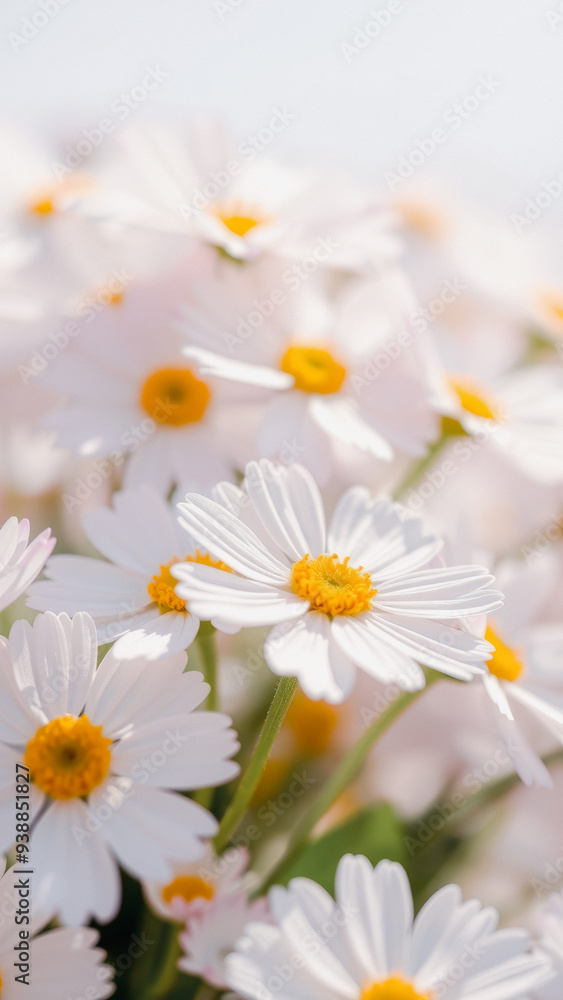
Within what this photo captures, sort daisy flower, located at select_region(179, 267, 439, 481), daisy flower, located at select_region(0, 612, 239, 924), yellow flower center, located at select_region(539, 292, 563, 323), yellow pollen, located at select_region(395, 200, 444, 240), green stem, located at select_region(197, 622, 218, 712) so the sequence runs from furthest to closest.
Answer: yellow pollen, located at select_region(395, 200, 444, 240) < yellow flower center, located at select_region(539, 292, 563, 323) < daisy flower, located at select_region(179, 267, 439, 481) < green stem, located at select_region(197, 622, 218, 712) < daisy flower, located at select_region(0, 612, 239, 924)

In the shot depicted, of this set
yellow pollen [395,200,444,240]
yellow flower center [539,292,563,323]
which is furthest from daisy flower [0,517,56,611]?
yellow pollen [395,200,444,240]

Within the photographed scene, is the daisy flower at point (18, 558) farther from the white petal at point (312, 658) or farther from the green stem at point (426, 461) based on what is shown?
the green stem at point (426, 461)

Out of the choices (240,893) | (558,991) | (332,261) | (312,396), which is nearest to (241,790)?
(240,893)

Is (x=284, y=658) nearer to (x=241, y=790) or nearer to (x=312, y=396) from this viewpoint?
(x=241, y=790)

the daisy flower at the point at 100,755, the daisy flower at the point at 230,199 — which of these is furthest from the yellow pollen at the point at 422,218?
the daisy flower at the point at 100,755

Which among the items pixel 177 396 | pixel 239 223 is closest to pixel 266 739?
pixel 177 396

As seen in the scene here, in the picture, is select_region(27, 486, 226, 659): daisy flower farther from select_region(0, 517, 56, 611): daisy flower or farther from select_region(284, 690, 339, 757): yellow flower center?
select_region(284, 690, 339, 757): yellow flower center
